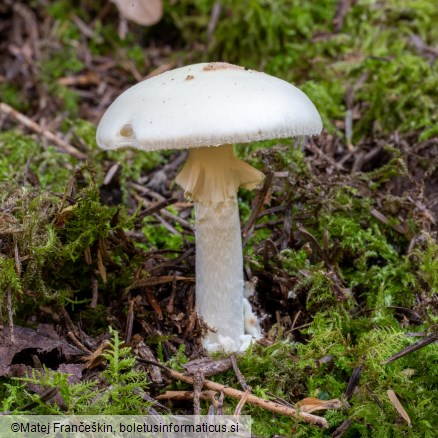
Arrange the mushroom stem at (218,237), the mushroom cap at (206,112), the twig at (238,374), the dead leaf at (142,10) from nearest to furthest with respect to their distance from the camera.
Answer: the mushroom cap at (206,112) → the twig at (238,374) → the mushroom stem at (218,237) → the dead leaf at (142,10)

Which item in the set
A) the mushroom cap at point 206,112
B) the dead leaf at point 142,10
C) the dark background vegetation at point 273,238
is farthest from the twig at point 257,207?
the dead leaf at point 142,10

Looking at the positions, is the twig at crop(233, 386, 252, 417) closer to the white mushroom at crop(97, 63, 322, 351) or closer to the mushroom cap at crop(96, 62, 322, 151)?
the white mushroom at crop(97, 63, 322, 351)

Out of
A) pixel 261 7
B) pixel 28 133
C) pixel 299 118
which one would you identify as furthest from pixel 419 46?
pixel 28 133

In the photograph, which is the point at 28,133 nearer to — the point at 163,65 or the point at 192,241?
the point at 163,65

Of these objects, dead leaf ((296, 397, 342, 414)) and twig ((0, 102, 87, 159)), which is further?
twig ((0, 102, 87, 159))

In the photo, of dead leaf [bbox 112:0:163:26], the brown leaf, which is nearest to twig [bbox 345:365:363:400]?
the brown leaf

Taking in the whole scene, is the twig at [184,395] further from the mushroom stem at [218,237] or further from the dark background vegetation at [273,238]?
the mushroom stem at [218,237]
